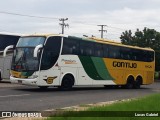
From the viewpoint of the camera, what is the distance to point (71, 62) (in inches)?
882

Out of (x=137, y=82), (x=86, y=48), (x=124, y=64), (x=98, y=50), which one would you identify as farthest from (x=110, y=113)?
(x=137, y=82)

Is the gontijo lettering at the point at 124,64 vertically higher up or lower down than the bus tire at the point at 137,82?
higher up

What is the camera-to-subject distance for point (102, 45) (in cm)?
2512

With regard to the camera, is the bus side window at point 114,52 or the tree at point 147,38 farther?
the tree at point 147,38

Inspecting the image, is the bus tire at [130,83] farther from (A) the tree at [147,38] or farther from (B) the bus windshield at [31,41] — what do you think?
(A) the tree at [147,38]

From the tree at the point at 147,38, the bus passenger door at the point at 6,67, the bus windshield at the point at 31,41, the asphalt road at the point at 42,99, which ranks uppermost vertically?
the tree at the point at 147,38

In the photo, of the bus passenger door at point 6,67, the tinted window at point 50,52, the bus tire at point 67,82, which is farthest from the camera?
the bus passenger door at point 6,67

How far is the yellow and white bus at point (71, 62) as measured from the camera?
20.5m

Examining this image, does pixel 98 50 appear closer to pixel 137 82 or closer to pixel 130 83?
pixel 130 83

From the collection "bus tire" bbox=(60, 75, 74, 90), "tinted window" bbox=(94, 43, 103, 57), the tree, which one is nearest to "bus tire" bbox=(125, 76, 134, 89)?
"tinted window" bbox=(94, 43, 103, 57)

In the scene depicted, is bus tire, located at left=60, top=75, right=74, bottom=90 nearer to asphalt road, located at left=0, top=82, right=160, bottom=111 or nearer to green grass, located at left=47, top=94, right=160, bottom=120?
asphalt road, located at left=0, top=82, right=160, bottom=111

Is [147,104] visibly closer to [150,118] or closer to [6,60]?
[150,118]

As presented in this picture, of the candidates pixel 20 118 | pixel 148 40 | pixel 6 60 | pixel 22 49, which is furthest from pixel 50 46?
pixel 148 40

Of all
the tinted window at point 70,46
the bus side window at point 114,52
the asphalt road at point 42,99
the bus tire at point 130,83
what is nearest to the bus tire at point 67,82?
the asphalt road at point 42,99
